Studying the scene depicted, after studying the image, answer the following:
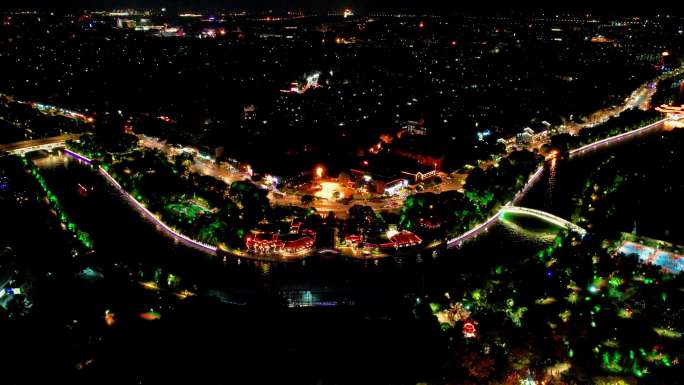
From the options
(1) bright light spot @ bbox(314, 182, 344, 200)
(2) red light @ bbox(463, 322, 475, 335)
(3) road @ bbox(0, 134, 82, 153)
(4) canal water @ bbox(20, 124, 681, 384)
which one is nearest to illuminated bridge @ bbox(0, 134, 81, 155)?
(3) road @ bbox(0, 134, 82, 153)

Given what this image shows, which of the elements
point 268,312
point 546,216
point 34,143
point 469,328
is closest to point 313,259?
point 268,312

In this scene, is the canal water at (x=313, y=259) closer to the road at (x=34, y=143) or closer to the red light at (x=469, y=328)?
the red light at (x=469, y=328)

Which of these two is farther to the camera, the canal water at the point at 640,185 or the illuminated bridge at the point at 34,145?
the illuminated bridge at the point at 34,145

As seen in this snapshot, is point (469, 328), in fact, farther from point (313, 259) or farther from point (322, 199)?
A: point (322, 199)

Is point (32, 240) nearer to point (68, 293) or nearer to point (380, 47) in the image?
point (68, 293)

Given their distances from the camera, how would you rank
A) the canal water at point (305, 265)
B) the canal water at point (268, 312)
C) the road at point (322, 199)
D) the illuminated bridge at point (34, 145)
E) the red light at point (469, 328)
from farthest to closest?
the illuminated bridge at point (34, 145) < the road at point (322, 199) < the canal water at point (305, 265) < the red light at point (469, 328) < the canal water at point (268, 312)

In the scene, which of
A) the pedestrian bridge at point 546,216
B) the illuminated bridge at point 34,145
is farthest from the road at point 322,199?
the illuminated bridge at point 34,145

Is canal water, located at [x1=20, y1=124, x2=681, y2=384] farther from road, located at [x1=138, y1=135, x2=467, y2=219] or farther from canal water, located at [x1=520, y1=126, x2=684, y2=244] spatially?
road, located at [x1=138, y1=135, x2=467, y2=219]

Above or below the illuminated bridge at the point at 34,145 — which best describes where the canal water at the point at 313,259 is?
below
